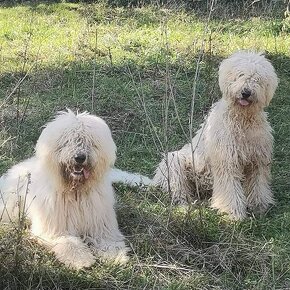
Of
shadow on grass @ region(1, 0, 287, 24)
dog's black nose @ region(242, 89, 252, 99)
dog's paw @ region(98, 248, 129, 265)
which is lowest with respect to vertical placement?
dog's paw @ region(98, 248, 129, 265)

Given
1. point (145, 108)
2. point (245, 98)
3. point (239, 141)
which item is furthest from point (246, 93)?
point (145, 108)

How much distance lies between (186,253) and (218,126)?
1.28 m

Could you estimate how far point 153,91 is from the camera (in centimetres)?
800

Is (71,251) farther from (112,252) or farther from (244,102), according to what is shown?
(244,102)

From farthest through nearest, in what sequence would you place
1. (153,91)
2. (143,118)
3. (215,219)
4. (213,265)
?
(153,91), (143,118), (215,219), (213,265)

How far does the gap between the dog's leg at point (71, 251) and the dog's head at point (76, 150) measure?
1.30ft

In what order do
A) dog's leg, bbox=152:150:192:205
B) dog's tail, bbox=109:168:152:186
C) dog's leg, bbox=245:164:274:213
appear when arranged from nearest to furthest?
1. dog's leg, bbox=245:164:274:213
2. dog's leg, bbox=152:150:192:205
3. dog's tail, bbox=109:168:152:186

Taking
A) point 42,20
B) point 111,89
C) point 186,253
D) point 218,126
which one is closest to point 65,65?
point 111,89

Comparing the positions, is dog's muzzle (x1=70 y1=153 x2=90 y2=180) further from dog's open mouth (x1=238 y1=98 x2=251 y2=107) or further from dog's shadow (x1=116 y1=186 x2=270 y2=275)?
dog's open mouth (x1=238 y1=98 x2=251 y2=107)

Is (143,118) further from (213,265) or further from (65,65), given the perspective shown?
(213,265)

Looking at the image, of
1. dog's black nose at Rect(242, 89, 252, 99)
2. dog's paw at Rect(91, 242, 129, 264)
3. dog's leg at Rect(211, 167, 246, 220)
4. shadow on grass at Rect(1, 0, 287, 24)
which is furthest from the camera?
shadow on grass at Rect(1, 0, 287, 24)

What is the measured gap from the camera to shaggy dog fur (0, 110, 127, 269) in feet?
14.3

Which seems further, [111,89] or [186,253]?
[111,89]

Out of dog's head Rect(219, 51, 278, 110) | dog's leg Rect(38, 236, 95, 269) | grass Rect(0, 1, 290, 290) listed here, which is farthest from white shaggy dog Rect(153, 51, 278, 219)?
dog's leg Rect(38, 236, 95, 269)
